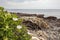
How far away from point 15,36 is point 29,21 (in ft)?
18.4

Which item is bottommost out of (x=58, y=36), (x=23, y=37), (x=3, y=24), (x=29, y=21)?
(x=58, y=36)

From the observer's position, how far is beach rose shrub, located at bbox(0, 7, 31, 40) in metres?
4.90

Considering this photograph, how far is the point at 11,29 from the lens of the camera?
4977 mm

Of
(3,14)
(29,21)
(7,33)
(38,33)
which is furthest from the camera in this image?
(29,21)

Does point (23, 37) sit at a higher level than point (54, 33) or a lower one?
higher

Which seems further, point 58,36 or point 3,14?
point 58,36

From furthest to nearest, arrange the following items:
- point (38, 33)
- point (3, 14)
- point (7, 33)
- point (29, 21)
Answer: point (29, 21)
point (38, 33)
point (3, 14)
point (7, 33)

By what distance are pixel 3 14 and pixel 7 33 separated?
541mm

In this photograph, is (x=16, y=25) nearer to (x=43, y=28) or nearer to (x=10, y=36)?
(x=10, y=36)

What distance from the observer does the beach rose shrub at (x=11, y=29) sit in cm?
490

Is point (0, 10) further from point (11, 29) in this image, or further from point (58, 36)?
point (58, 36)

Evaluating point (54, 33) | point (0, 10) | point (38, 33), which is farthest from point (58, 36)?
point (0, 10)

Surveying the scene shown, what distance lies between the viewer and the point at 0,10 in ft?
18.0

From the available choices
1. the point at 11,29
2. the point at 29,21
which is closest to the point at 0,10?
the point at 11,29
